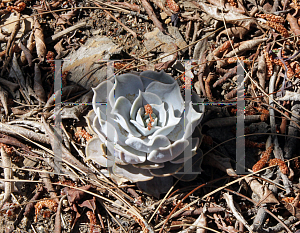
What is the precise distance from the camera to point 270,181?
5.93 feet

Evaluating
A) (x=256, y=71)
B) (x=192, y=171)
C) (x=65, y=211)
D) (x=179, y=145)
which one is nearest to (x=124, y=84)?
(x=179, y=145)

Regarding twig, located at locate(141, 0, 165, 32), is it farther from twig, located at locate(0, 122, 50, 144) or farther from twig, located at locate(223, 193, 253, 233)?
twig, located at locate(223, 193, 253, 233)

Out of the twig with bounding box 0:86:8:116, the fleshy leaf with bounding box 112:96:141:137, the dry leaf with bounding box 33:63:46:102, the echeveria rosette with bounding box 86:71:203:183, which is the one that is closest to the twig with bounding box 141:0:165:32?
the echeveria rosette with bounding box 86:71:203:183

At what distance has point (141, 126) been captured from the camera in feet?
5.23

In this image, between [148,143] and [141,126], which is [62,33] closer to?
[141,126]

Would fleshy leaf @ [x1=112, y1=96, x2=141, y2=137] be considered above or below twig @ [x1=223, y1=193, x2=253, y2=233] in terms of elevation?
above

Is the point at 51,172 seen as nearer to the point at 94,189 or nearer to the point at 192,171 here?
the point at 94,189

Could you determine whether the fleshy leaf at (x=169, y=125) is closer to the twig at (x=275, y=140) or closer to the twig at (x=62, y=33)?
the twig at (x=275, y=140)

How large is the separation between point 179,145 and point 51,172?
1051mm

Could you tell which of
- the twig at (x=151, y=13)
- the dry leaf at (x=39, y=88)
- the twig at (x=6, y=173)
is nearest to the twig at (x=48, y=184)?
the twig at (x=6, y=173)

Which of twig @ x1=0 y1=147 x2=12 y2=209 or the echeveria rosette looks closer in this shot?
the echeveria rosette

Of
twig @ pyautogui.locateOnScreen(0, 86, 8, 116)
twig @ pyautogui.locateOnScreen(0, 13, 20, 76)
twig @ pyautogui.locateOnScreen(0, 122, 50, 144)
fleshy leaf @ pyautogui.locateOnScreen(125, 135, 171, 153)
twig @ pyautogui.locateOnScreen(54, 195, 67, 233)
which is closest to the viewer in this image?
fleshy leaf @ pyautogui.locateOnScreen(125, 135, 171, 153)

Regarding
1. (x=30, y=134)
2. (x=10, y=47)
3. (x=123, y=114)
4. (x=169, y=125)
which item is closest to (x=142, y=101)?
(x=123, y=114)

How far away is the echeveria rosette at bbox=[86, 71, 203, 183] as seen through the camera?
151 centimetres
